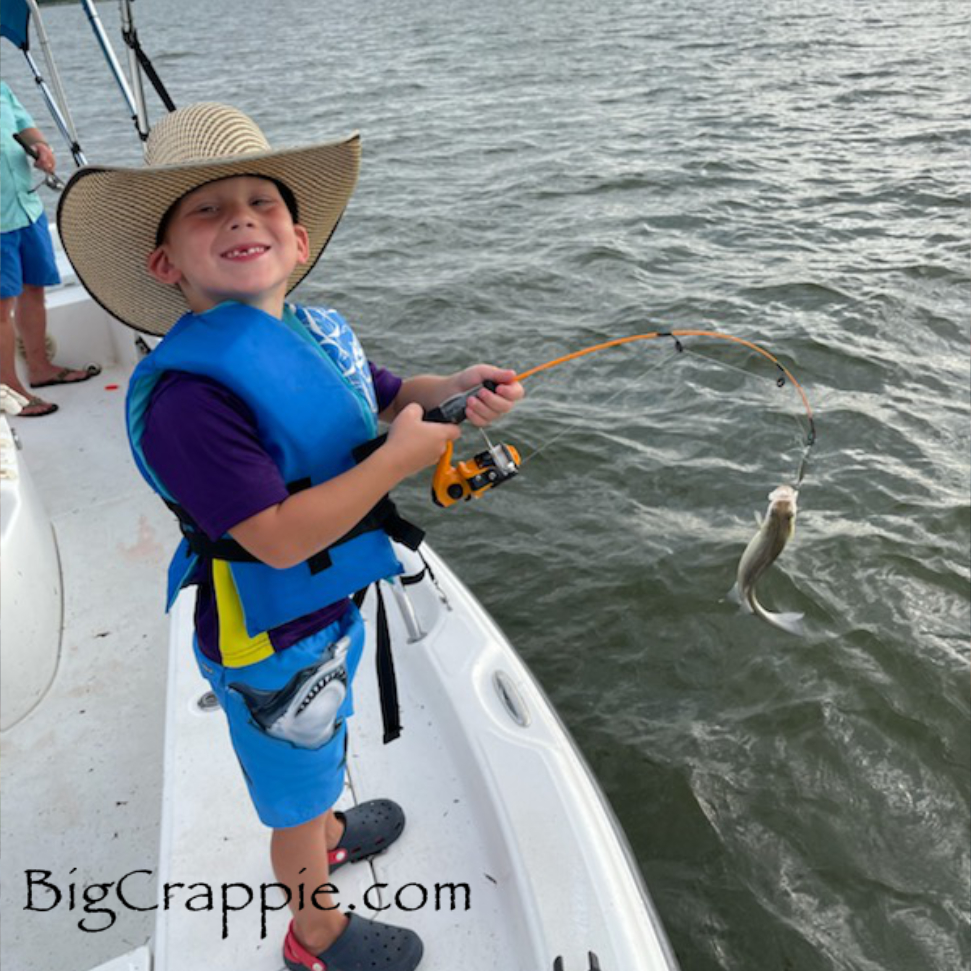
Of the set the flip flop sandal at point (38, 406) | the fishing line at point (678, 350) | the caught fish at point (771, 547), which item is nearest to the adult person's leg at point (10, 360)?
the flip flop sandal at point (38, 406)

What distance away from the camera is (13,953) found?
2465 millimetres

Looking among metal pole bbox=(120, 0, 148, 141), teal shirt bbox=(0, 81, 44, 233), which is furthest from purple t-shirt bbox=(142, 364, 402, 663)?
teal shirt bbox=(0, 81, 44, 233)

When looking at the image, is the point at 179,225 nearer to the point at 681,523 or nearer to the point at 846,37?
the point at 681,523

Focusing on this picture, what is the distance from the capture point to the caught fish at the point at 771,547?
323cm

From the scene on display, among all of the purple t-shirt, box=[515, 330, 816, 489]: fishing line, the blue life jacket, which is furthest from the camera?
box=[515, 330, 816, 489]: fishing line

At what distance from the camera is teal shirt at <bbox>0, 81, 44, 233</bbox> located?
4.32 meters

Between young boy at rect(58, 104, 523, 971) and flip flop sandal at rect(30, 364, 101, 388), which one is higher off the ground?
young boy at rect(58, 104, 523, 971)

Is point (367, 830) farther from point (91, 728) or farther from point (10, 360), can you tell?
point (10, 360)

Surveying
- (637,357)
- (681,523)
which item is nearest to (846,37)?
(637,357)

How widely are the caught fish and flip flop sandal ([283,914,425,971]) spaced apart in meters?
1.93

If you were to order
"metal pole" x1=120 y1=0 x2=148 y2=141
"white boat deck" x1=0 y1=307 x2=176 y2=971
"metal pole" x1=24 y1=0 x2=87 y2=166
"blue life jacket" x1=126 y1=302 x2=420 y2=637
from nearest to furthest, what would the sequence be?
"blue life jacket" x1=126 y1=302 x2=420 y2=637 < "white boat deck" x1=0 y1=307 x2=176 y2=971 < "metal pole" x1=120 y1=0 x2=148 y2=141 < "metal pole" x1=24 y1=0 x2=87 y2=166

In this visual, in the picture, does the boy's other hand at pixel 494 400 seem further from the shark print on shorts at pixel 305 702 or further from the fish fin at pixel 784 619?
the fish fin at pixel 784 619

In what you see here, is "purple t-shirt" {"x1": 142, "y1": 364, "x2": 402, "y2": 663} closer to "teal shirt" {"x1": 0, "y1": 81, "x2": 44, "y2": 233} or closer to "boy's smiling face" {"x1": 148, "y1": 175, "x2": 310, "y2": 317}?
"boy's smiling face" {"x1": 148, "y1": 175, "x2": 310, "y2": 317}

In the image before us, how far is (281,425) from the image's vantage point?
1684mm
